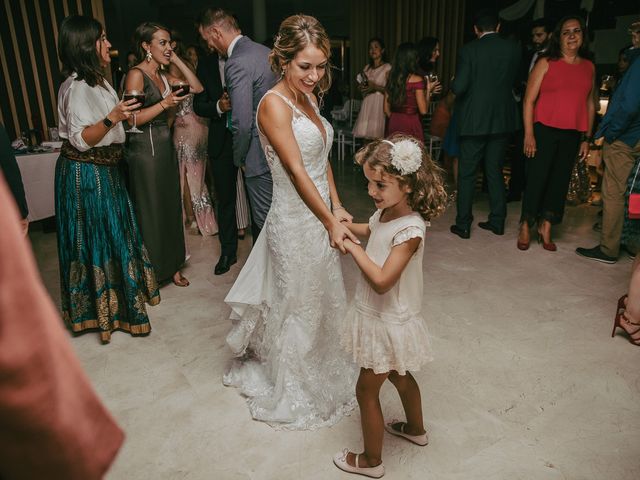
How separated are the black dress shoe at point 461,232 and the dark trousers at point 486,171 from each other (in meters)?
0.03

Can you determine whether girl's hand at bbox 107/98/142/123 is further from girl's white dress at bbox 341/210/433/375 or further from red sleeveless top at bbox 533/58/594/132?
red sleeveless top at bbox 533/58/594/132

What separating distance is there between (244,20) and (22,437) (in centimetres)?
1271

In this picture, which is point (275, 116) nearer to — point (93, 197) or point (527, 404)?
point (93, 197)

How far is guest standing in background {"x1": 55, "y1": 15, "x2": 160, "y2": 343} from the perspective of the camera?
2.41 metres

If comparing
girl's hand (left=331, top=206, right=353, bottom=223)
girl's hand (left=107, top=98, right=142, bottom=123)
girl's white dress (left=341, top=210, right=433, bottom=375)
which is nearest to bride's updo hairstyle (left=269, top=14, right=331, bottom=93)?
girl's hand (left=331, top=206, right=353, bottom=223)

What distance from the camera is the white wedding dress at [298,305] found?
200 cm

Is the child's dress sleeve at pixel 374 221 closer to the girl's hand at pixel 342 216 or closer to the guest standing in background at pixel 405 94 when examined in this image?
the girl's hand at pixel 342 216

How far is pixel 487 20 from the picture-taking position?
12.5ft

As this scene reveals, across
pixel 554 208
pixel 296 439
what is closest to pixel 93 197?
pixel 296 439

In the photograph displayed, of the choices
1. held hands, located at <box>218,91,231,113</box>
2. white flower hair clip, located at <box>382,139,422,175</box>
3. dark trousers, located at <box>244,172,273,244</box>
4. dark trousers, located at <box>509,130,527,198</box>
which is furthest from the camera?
dark trousers, located at <box>509,130,527,198</box>

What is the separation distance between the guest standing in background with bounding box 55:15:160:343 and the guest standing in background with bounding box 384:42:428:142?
2.67 meters

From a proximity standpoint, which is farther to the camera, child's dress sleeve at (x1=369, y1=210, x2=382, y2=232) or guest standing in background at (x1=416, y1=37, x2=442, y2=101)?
guest standing in background at (x1=416, y1=37, x2=442, y2=101)

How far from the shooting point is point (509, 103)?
13.0 ft

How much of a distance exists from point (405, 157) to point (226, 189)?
2.29 meters
